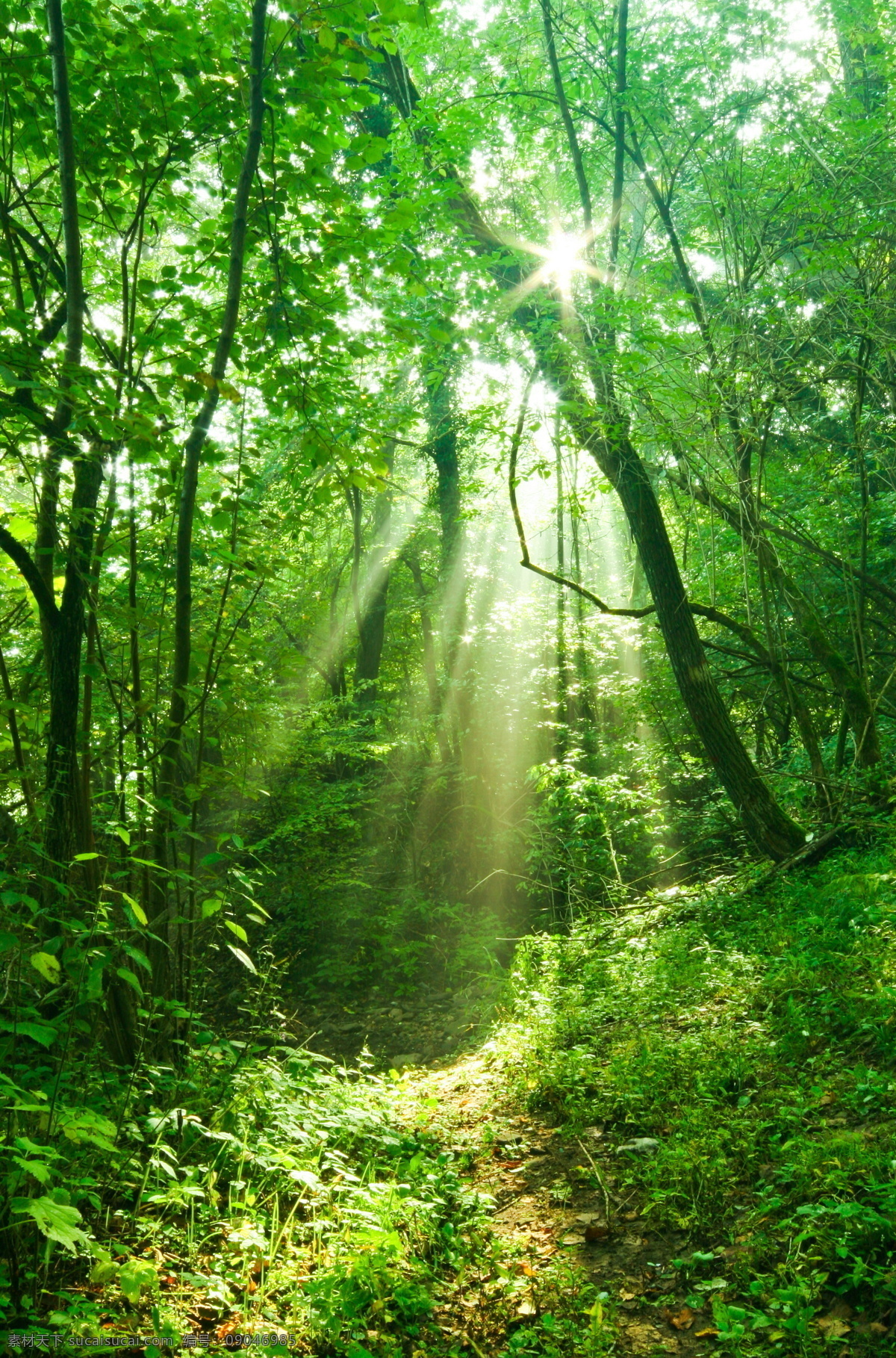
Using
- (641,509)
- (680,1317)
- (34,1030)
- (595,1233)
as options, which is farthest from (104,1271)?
(641,509)

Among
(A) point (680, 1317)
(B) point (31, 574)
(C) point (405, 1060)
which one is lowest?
(C) point (405, 1060)

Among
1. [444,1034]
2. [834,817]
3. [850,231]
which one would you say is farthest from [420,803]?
[850,231]

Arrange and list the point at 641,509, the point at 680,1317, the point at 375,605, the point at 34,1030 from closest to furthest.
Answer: the point at 34,1030 → the point at 680,1317 → the point at 641,509 → the point at 375,605

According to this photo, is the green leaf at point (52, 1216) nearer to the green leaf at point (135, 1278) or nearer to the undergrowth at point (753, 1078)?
the green leaf at point (135, 1278)

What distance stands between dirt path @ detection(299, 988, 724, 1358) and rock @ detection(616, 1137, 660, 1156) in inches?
0.8

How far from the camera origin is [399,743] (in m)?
11.8

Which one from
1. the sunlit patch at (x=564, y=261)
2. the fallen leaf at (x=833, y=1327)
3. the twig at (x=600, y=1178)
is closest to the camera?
the fallen leaf at (x=833, y=1327)

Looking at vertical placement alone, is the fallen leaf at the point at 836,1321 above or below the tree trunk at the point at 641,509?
below

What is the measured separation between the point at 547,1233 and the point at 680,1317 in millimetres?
760

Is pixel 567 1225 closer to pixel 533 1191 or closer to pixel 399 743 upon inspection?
pixel 533 1191

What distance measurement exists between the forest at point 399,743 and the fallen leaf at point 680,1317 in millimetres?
25

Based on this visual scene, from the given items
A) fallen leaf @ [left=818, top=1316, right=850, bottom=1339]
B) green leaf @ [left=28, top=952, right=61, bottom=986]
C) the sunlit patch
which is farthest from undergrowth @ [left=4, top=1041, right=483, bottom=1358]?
the sunlit patch

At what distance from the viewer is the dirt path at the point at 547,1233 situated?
2.70 meters

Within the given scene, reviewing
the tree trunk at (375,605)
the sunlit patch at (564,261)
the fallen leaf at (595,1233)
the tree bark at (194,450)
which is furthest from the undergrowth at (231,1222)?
the tree trunk at (375,605)
